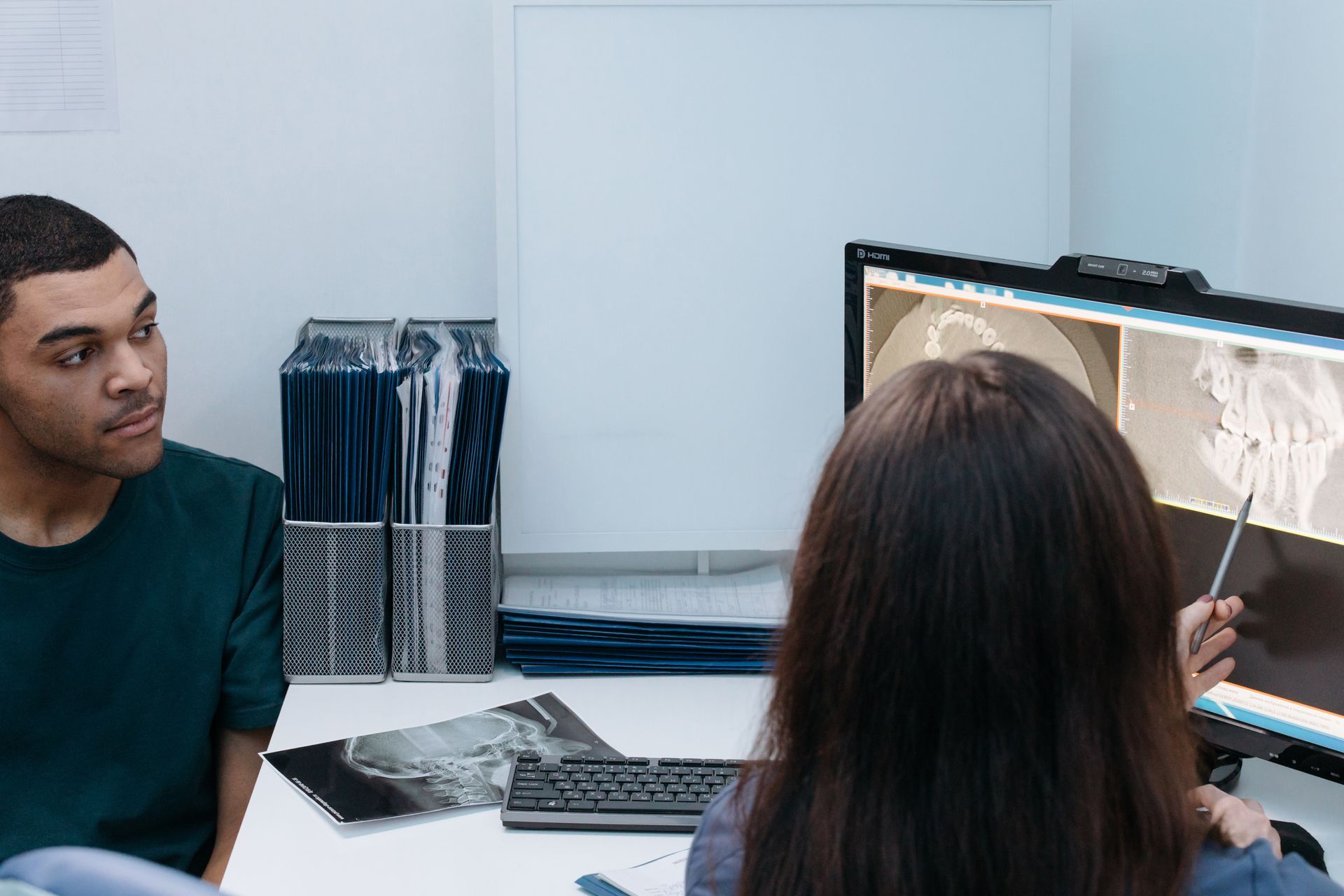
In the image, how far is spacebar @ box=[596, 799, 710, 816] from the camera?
1102mm

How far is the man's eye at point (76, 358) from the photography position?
1233 millimetres

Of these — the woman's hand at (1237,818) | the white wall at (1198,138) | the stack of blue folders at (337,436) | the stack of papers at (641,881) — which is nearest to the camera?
the woman's hand at (1237,818)

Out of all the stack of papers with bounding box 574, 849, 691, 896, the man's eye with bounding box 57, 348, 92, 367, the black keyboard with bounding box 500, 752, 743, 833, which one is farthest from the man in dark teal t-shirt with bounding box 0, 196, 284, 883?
the stack of papers with bounding box 574, 849, 691, 896

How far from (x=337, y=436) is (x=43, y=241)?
13.4 inches

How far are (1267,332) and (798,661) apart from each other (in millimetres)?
553

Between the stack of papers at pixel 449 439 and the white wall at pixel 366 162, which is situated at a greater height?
the white wall at pixel 366 162

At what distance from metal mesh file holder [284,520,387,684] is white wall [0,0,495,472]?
29cm

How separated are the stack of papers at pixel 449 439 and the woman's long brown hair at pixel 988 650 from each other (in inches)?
28.3

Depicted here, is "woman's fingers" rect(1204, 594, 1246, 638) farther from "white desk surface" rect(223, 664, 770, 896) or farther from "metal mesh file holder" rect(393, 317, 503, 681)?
"metal mesh file holder" rect(393, 317, 503, 681)

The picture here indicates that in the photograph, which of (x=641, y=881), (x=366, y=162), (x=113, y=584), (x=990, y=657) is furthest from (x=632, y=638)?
(x=990, y=657)

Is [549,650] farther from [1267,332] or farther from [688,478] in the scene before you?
[1267,332]

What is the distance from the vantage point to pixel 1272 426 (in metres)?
1.02

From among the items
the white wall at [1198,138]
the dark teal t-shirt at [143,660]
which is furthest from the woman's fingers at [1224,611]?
the dark teal t-shirt at [143,660]

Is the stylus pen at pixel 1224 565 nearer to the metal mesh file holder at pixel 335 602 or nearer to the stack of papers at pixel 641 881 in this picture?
the stack of papers at pixel 641 881
